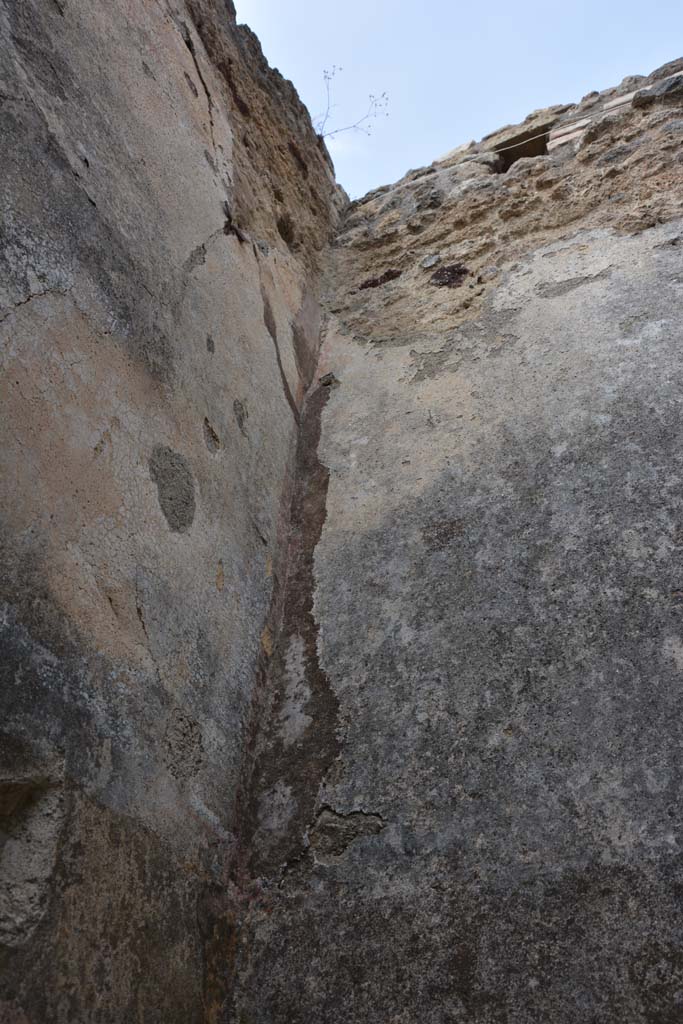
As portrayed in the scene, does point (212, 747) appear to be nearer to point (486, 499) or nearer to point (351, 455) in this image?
point (486, 499)

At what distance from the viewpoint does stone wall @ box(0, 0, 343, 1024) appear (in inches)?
47.8

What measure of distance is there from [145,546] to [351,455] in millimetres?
1149

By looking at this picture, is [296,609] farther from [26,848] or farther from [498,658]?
[26,848]

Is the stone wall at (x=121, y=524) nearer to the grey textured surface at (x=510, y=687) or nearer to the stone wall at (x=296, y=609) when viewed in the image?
the stone wall at (x=296, y=609)

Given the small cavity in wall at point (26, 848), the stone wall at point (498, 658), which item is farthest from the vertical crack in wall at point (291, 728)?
the small cavity in wall at point (26, 848)

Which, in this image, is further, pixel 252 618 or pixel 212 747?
pixel 252 618

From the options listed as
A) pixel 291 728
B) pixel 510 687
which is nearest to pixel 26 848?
pixel 291 728

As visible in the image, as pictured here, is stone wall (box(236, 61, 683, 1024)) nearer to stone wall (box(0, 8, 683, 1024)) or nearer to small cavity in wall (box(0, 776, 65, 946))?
stone wall (box(0, 8, 683, 1024))

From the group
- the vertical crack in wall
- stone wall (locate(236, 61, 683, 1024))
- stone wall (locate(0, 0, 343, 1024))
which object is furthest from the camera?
the vertical crack in wall

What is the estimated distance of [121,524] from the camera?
5.18 ft

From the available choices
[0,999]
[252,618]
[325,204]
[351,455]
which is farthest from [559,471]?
[325,204]

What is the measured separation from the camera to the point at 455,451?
2.45 meters

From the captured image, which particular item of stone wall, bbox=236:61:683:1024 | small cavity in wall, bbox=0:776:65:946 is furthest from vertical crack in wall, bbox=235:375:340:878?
small cavity in wall, bbox=0:776:65:946

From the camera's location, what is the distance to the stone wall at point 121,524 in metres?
1.21
